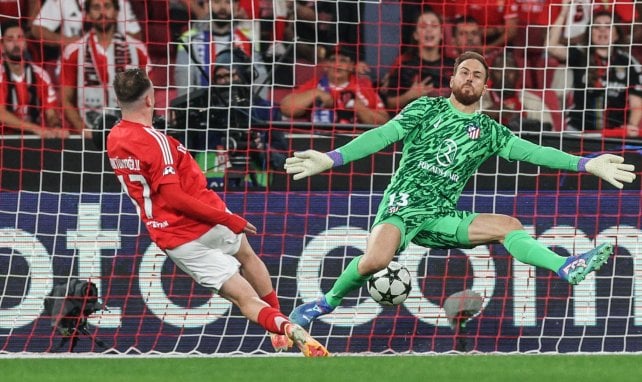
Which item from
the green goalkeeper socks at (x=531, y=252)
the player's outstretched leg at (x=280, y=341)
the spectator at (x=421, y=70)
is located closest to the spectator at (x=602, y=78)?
the spectator at (x=421, y=70)

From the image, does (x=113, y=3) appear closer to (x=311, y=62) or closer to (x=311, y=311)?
(x=311, y=62)

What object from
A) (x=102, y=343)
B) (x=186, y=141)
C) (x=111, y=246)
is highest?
(x=186, y=141)

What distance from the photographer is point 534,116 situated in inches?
446

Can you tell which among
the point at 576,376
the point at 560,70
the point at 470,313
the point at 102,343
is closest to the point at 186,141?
the point at 102,343

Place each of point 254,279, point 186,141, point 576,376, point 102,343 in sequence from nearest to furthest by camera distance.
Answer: point 576,376 < point 254,279 < point 102,343 < point 186,141

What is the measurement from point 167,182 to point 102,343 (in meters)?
2.55

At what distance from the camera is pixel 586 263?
770cm

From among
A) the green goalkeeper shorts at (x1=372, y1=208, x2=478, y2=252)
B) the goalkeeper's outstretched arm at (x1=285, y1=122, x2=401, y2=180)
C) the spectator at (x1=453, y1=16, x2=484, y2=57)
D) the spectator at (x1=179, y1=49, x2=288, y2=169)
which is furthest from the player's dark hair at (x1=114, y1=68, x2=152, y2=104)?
the spectator at (x1=453, y1=16, x2=484, y2=57)

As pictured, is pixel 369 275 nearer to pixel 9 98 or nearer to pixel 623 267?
pixel 623 267

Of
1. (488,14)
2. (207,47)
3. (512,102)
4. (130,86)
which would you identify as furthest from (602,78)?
(130,86)

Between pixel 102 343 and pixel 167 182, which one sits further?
pixel 102 343

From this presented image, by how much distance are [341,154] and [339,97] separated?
3386 mm

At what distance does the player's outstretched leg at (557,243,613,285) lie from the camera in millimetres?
7672

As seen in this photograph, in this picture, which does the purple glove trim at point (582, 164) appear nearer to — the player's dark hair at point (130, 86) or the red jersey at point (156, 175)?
the red jersey at point (156, 175)
